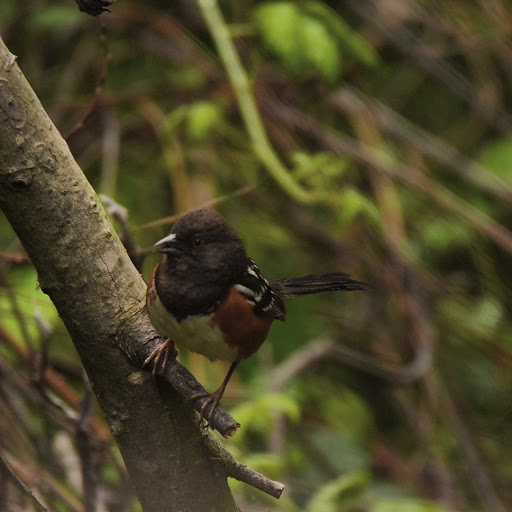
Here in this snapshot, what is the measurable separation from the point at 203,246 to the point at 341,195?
1.51 metres

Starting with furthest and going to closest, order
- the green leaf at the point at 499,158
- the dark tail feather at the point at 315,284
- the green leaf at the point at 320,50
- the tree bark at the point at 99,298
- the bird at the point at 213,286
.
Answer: the green leaf at the point at 499,158
the green leaf at the point at 320,50
the dark tail feather at the point at 315,284
the bird at the point at 213,286
the tree bark at the point at 99,298

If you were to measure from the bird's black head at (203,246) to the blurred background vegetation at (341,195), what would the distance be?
1.24m

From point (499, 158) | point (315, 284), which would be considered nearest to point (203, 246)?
point (315, 284)


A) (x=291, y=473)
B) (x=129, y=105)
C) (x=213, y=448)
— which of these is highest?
(x=213, y=448)

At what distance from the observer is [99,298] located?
4.42ft

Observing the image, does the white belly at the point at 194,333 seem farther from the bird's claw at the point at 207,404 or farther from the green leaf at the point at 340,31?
the green leaf at the point at 340,31

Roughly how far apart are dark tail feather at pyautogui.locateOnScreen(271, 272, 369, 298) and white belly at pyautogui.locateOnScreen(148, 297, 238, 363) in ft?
1.09

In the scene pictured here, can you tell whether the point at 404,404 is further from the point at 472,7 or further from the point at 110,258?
the point at 110,258

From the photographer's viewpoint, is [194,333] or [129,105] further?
[129,105]

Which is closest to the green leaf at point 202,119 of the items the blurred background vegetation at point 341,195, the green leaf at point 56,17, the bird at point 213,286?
the blurred background vegetation at point 341,195

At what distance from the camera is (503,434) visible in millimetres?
4445

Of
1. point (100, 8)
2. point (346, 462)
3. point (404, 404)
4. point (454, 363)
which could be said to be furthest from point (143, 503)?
point (454, 363)

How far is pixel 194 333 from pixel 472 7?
130 inches

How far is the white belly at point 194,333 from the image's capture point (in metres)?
1.48
